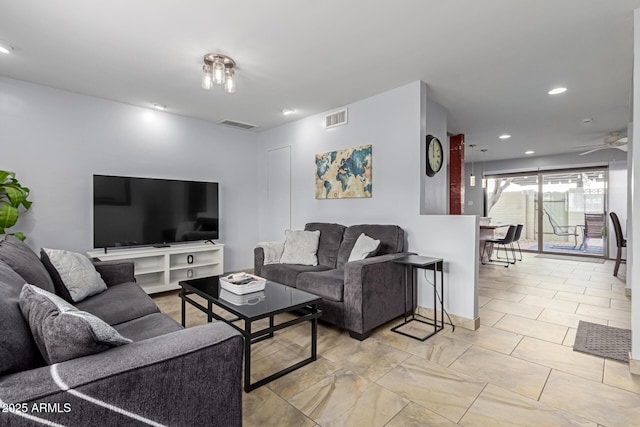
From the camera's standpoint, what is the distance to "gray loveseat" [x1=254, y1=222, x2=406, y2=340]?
2.57 metres

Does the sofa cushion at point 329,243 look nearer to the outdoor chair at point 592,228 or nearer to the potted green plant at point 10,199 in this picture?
the potted green plant at point 10,199

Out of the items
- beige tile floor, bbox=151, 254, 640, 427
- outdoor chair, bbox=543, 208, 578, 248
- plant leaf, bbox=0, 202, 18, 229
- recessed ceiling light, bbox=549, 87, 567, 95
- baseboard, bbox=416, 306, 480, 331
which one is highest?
recessed ceiling light, bbox=549, 87, 567, 95

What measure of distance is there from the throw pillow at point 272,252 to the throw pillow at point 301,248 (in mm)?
51

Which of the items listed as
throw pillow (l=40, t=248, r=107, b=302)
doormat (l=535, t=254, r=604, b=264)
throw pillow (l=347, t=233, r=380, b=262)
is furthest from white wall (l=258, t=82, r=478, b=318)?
doormat (l=535, t=254, r=604, b=264)

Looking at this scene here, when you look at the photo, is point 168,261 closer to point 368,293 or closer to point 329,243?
point 329,243

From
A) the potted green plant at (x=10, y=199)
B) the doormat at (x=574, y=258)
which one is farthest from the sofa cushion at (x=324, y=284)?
the doormat at (x=574, y=258)

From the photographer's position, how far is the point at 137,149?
401cm

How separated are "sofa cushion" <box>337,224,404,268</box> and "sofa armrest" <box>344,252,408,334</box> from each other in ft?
1.04

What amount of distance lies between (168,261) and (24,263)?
2.19 meters

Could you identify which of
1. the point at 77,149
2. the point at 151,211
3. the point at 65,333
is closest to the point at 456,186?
the point at 151,211

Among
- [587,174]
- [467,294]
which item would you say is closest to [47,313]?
[467,294]

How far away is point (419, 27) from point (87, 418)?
109 inches

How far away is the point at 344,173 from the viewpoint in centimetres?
393

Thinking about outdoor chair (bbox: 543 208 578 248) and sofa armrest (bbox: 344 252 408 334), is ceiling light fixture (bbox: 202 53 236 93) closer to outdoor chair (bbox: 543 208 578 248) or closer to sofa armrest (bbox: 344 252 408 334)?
sofa armrest (bbox: 344 252 408 334)
